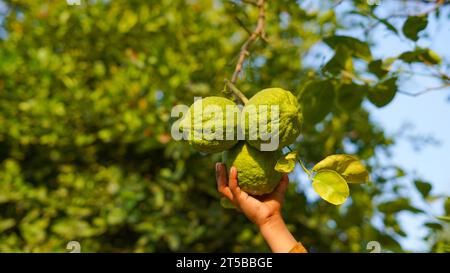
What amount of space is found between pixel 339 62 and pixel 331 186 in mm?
593

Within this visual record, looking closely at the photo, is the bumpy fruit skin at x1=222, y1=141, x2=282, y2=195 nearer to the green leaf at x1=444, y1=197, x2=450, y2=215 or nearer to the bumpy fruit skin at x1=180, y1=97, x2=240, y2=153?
the bumpy fruit skin at x1=180, y1=97, x2=240, y2=153

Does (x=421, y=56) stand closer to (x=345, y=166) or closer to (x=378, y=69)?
(x=378, y=69)

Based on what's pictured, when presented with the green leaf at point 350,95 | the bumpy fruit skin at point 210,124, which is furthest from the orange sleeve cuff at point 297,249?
the green leaf at point 350,95

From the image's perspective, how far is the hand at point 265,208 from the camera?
1.10m

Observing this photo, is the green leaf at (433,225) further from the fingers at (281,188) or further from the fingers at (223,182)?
the fingers at (223,182)

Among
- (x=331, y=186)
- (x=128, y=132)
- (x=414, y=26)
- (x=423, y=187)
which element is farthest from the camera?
(x=128, y=132)

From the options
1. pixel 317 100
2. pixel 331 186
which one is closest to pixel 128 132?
pixel 317 100

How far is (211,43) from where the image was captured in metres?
2.49

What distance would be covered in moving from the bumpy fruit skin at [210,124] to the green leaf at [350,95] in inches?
22.1

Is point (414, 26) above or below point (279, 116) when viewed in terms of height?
above

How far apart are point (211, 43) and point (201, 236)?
1044 mm

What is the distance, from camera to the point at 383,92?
1434 millimetres

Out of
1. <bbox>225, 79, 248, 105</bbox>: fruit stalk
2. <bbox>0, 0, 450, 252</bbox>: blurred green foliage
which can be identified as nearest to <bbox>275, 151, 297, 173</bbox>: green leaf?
<bbox>225, 79, 248, 105</bbox>: fruit stalk

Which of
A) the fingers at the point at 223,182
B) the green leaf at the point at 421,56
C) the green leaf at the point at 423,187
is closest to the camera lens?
the fingers at the point at 223,182
